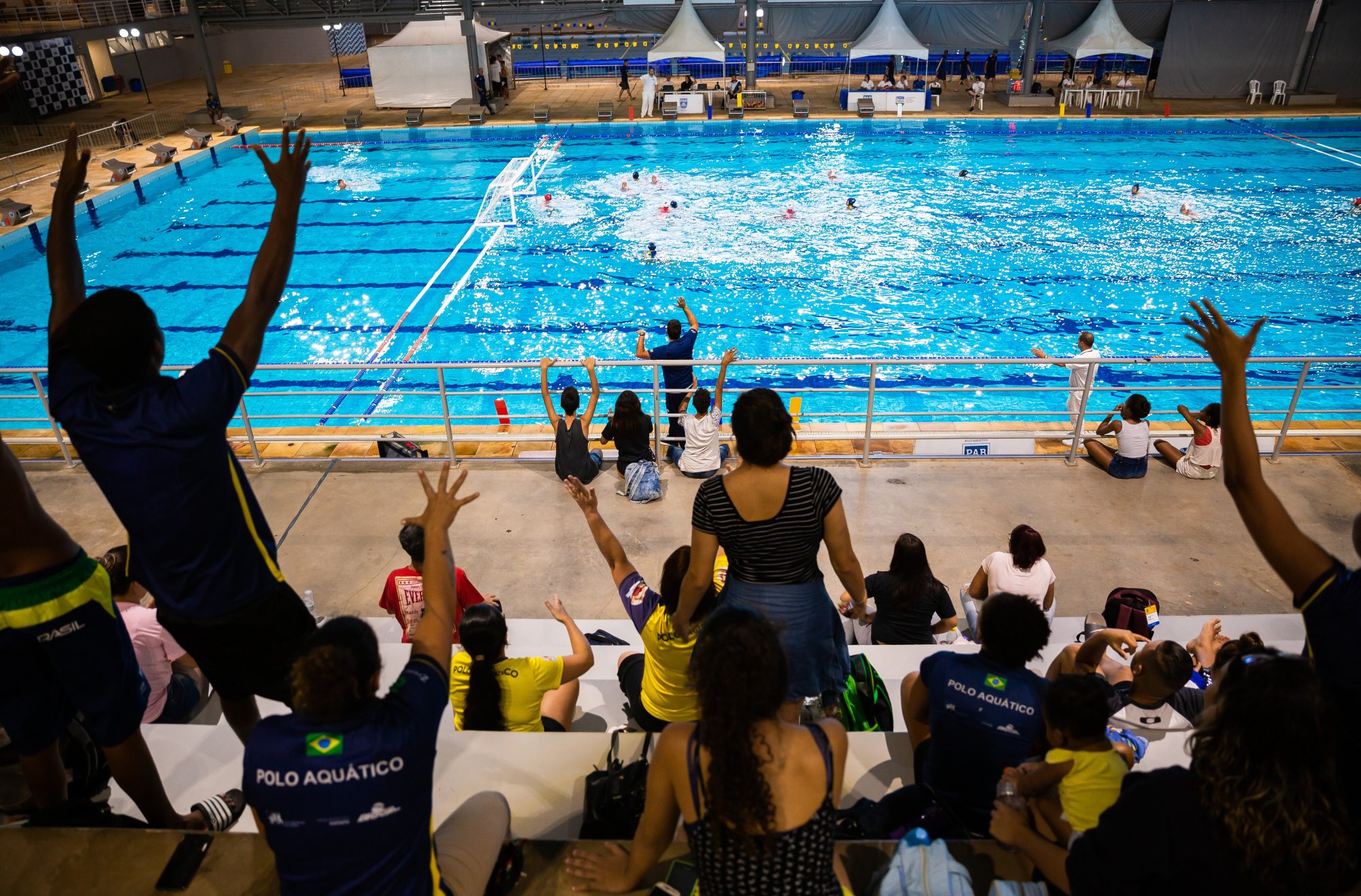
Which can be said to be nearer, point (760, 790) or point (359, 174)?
point (760, 790)

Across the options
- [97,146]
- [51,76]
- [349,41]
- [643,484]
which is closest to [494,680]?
[643,484]

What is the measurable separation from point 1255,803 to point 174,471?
7.57 ft

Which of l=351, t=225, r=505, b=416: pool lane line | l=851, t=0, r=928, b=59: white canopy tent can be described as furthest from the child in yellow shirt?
l=851, t=0, r=928, b=59: white canopy tent

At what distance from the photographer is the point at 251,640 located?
88.3 inches

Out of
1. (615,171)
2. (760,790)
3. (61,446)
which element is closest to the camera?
(760,790)

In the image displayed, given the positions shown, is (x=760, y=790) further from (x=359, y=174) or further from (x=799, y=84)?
(x=799, y=84)

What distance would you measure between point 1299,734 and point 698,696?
108cm

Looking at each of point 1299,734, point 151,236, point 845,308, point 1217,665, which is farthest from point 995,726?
point 151,236

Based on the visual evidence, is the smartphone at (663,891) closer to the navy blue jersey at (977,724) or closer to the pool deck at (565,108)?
the navy blue jersey at (977,724)

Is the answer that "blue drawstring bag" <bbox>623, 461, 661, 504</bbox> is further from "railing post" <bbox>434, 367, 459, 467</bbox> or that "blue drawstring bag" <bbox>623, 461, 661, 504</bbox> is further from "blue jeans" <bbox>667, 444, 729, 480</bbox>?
"railing post" <bbox>434, 367, 459, 467</bbox>

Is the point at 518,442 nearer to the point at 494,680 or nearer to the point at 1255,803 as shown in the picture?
the point at 494,680

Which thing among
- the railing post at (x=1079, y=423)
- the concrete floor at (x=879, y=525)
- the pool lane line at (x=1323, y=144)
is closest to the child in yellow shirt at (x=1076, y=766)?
the concrete floor at (x=879, y=525)

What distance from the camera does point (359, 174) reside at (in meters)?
19.4

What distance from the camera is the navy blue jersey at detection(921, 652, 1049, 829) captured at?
2.44 meters
